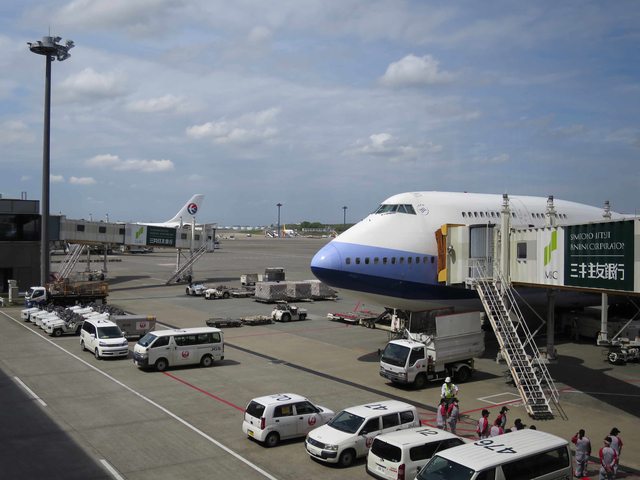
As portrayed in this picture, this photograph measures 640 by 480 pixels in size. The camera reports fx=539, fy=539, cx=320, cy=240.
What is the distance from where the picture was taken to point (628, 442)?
64.8 feet

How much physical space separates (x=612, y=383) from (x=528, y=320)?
16.2 metres

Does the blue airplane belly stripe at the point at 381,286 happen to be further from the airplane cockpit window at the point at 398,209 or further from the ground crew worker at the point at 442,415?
the ground crew worker at the point at 442,415

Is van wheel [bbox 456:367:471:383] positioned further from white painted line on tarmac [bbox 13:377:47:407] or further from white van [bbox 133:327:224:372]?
white painted line on tarmac [bbox 13:377:47:407]

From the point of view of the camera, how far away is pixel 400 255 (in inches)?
1217

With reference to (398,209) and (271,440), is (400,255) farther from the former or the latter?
(271,440)

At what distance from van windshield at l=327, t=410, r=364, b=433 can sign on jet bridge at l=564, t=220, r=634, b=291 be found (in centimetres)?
1121

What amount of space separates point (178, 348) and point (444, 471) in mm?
19103

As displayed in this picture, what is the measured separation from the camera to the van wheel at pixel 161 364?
28725mm

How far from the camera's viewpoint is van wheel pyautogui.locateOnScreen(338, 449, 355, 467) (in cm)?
A: 1688

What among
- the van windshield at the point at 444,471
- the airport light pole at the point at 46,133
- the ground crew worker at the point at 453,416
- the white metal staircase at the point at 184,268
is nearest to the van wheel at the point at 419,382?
the ground crew worker at the point at 453,416

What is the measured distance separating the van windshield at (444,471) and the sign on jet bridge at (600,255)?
1115cm

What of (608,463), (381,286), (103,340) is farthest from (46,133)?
(608,463)

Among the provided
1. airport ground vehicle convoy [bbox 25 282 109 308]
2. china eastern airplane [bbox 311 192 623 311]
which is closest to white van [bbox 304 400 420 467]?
china eastern airplane [bbox 311 192 623 311]

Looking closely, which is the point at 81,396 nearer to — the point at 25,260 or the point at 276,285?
the point at 276,285
